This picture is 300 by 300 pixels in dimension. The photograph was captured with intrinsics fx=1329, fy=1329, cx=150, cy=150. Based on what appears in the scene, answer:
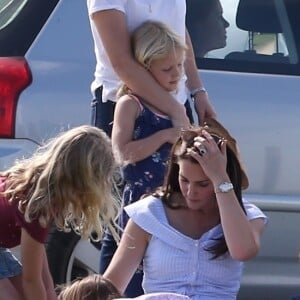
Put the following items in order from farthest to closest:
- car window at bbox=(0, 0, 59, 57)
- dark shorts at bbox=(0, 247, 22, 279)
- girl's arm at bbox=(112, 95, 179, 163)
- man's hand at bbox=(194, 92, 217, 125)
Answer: car window at bbox=(0, 0, 59, 57), man's hand at bbox=(194, 92, 217, 125), girl's arm at bbox=(112, 95, 179, 163), dark shorts at bbox=(0, 247, 22, 279)

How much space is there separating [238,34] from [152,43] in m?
0.95

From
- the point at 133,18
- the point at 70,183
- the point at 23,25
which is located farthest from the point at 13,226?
the point at 23,25

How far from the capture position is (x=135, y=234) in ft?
14.7

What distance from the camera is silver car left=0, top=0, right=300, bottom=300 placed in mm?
5520

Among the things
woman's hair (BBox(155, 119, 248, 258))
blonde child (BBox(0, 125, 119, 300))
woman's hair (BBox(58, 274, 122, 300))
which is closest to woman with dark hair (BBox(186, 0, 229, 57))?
woman's hair (BBox(155, 119, 248, 258))

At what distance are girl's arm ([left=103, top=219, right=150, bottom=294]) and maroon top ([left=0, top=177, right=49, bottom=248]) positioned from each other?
10.2 inches

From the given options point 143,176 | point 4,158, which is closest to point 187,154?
point 143,176

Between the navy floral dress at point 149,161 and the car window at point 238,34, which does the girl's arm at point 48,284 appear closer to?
the navy floral dress at point 149,161

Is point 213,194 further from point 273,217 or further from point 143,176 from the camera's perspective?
point 273,217

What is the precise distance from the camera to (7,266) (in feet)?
15.2

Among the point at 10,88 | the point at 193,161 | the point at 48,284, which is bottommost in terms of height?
the point at 48,284

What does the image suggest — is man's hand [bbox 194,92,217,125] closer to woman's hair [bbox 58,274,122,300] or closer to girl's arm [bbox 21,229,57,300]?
girl's arm [bbox 21,229,57,300]

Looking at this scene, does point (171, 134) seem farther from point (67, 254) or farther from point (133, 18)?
point (67, 254)

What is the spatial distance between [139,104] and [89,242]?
0.90 metres
